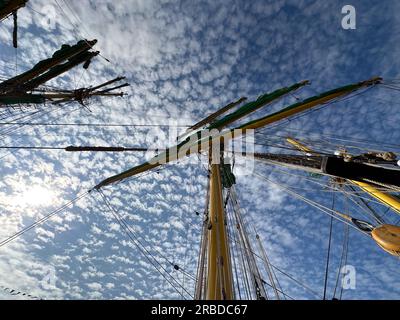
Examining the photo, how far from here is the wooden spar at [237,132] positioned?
970 cm

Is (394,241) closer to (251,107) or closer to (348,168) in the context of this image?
(348,168)

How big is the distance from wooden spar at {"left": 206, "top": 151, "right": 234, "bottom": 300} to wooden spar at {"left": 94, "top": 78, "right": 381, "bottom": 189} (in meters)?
1.83

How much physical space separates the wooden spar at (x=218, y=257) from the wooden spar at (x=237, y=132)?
1.83m

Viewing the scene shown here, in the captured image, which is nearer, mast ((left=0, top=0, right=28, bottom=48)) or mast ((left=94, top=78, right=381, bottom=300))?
mast ((left=94, top=78, right=381, bottom=300))

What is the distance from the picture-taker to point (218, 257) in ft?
20.4

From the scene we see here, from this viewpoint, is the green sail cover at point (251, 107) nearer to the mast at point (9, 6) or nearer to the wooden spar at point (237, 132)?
the wooden spar at point (237, 132)

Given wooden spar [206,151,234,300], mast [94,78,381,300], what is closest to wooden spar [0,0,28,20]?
mast [94,78,381,300]

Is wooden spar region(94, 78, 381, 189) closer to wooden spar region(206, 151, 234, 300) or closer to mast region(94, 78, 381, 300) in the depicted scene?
mast region(94, 78, 381, 300)

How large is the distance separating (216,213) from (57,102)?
15.1 metres

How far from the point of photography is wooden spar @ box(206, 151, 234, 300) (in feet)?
19.3

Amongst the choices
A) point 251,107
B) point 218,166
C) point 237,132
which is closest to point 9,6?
point 237,132

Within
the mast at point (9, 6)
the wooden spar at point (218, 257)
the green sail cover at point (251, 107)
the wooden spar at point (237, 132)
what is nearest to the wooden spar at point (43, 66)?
the mast at point (9, 6)

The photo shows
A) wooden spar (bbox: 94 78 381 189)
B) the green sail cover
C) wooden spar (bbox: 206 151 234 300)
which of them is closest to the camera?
wooden spar (bbox: 206 151 234 300)

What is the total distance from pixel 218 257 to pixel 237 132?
4832 millimetres
